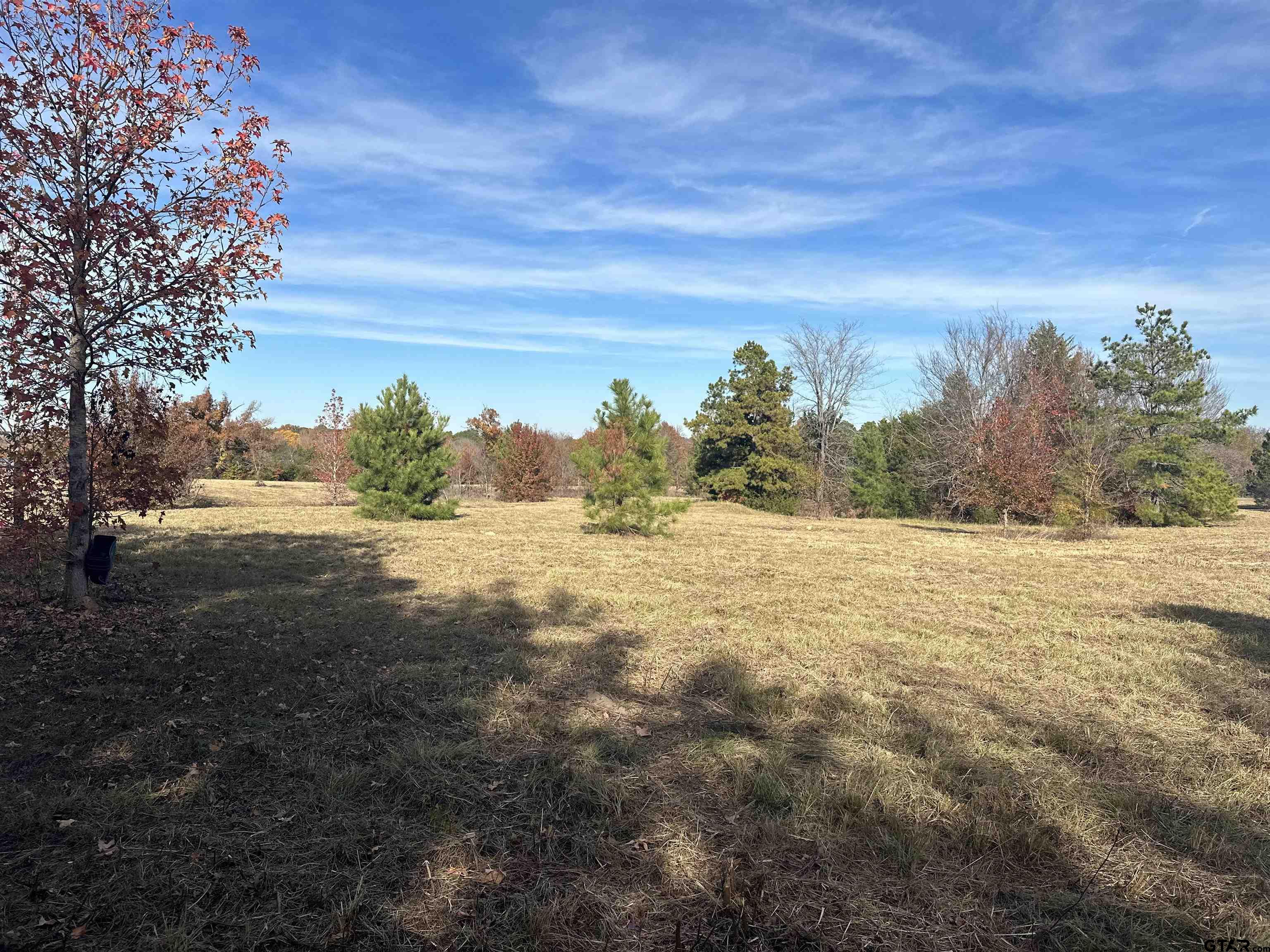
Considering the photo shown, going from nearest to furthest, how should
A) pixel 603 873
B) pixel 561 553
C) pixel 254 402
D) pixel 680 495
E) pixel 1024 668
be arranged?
pixel 603 873, pixel 1024 668, pixel 561 553, pixel 254 402, pixel 680 495

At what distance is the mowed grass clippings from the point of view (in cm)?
249

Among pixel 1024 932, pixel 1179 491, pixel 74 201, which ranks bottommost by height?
pixel 1024 932

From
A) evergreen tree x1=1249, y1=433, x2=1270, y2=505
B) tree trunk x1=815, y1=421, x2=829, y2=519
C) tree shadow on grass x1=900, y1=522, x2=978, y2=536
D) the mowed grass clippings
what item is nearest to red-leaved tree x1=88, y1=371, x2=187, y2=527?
the mowed grass clippings

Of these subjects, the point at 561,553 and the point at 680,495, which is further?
the point at 680,495

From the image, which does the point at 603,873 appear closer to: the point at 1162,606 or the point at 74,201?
the point at 74,201

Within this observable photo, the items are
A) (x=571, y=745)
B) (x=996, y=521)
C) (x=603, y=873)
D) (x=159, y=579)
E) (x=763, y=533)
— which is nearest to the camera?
(x=603, y=873)

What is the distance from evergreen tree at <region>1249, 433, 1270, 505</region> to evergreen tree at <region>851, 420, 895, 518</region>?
25.2 m

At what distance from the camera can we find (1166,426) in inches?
945

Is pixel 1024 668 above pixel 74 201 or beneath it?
beneath

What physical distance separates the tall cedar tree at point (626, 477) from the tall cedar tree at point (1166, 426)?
1789 centimetres

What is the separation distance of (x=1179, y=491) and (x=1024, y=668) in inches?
943

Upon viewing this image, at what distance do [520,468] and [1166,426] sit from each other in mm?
24655

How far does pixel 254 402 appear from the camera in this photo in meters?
29.8

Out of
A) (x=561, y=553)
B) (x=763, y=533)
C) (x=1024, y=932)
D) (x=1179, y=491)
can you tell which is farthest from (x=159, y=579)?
(x=1179, y=491)
